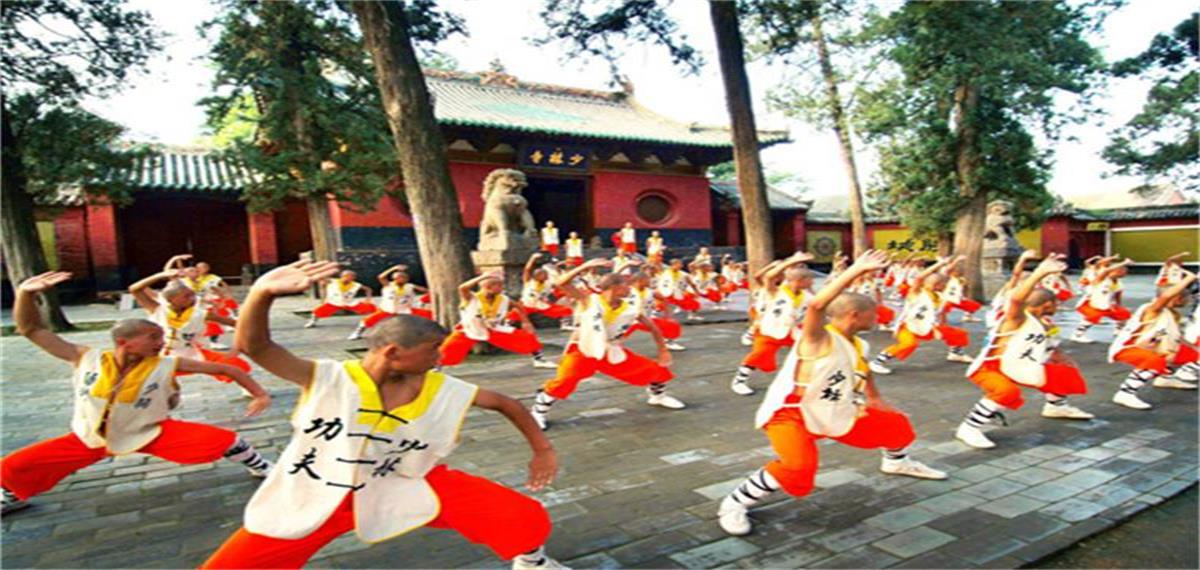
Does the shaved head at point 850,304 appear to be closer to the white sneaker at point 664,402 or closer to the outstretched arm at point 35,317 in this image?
the white sneaker at point 664,402

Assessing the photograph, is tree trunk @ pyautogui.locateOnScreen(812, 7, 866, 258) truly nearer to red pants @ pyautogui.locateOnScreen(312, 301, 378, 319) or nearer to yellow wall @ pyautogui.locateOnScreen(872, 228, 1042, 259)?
yellow wall @ pyautogui.locateOnScreen(872, 228, 1042, 259)

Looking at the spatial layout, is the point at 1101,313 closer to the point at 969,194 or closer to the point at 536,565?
the point at 969,194

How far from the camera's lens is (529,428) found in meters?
2.72

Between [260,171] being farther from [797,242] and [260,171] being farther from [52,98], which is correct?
[797,242]

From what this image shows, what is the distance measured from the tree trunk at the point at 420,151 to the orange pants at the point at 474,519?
257 inches

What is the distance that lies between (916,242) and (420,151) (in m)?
25.1

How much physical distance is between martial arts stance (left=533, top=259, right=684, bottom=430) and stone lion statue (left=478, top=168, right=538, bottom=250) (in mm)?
6138

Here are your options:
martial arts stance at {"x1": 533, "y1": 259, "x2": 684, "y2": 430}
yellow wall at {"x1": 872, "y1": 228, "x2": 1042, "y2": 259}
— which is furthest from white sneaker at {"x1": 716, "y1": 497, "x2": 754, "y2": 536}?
yellow wall at {"x1": 872, "y1": 228, "x2": 1042, "y2": 259}

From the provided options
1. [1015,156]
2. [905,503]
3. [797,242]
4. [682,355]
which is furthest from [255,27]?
[797,242]

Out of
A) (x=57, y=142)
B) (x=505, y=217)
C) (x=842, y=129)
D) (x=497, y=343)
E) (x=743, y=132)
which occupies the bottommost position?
(x=497, y=343)

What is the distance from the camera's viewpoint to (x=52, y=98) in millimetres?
12188

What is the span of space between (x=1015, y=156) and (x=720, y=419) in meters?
14.5

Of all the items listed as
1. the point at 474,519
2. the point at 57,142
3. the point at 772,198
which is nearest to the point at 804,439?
the point at 474,519

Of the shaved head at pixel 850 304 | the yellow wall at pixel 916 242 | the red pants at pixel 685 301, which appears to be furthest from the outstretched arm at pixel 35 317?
the yellow wall at pixel 916 242
